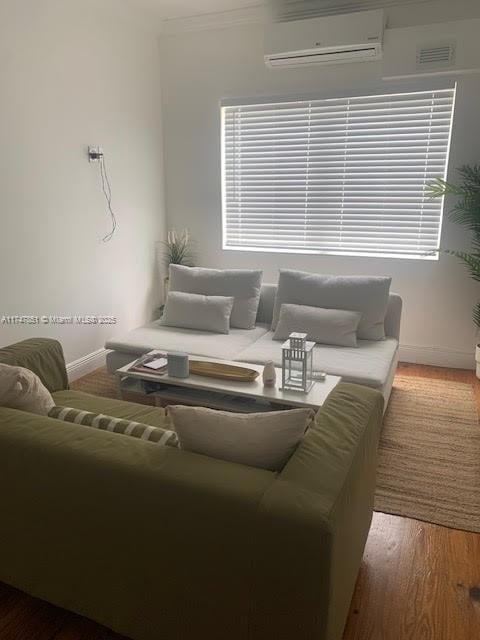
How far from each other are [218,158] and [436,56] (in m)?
1.92

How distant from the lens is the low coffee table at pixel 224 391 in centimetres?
245

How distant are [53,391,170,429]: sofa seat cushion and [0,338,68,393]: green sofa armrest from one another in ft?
0.36

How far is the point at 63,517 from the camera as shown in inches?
54.2

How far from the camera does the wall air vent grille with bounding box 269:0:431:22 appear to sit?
3.65m

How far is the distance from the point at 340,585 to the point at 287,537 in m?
0.32

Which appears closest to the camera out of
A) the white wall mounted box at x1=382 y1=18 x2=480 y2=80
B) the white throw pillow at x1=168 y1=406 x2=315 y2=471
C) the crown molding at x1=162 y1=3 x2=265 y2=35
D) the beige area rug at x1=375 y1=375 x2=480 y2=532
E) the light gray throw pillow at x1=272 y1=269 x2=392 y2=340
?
the white throw pillow at x1=168 y1=406 x2=315 y2=471

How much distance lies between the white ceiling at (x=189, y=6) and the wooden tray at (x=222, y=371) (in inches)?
115

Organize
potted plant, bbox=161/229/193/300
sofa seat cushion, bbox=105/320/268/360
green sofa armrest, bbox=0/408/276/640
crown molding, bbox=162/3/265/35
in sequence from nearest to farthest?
green sofa armrest, bbox=0/408/276/640
sofa seat cushion, bbox=105/320/268/360
crown molding, bbox=162/3/265/35
potted plant, bbox=161/229/193/300

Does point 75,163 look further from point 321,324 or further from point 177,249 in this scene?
point 321,324

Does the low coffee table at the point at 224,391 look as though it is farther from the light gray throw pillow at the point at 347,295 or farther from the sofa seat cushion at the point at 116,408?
the light gray throw pillow at the point at 347,295

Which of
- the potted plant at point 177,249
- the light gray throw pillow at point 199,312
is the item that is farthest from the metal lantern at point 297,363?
the potted plant at point 177,249

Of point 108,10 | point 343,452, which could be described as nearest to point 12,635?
point 343,452

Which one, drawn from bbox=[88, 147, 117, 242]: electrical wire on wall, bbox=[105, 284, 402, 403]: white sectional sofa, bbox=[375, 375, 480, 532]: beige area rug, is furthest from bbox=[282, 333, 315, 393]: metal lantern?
bbox=[88, 147, 117, 242]: electrical wire on wall

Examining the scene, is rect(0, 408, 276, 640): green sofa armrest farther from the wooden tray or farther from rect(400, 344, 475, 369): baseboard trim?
rect(400, 344, 475, 369): baseboard trim
